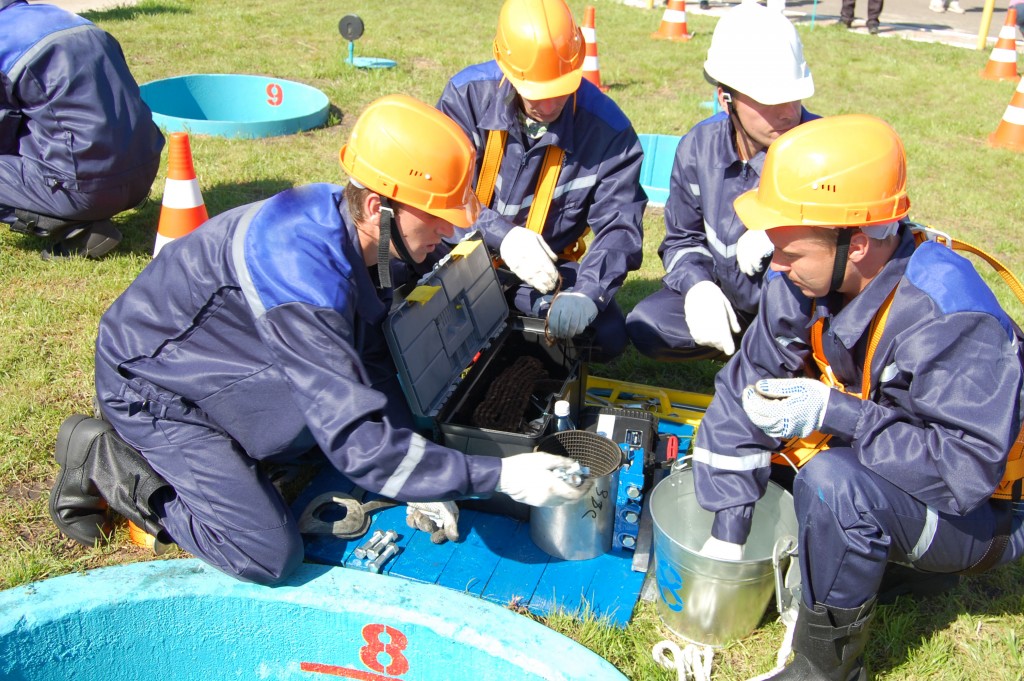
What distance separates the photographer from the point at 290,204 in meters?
2.66

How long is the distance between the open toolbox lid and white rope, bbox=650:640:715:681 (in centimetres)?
110

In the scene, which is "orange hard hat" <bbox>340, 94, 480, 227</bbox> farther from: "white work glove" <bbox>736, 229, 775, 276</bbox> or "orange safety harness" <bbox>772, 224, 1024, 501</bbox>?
"white work glove" <bbox>736, 229, 775, 276</bbox>

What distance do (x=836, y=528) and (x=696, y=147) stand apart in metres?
1.99

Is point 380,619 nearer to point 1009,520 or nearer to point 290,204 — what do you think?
point 290,204

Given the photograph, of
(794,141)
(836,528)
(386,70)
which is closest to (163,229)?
(794,141)

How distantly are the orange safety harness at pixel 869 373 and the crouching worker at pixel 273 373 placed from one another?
2.77 ft

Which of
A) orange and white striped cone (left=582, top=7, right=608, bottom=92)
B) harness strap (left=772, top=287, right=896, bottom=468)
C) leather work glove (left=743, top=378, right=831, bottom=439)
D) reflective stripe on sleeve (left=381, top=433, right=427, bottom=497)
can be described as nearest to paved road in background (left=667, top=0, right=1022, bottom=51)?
orange and white striped cone (left=582, top=7, right=608, bottom=92)

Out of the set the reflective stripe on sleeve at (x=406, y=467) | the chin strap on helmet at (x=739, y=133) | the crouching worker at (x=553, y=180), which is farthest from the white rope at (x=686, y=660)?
the chin strap on helmet at (x=739, y=133)

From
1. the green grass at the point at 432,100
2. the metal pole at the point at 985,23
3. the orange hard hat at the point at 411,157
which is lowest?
the metal pole at the point at 985,23

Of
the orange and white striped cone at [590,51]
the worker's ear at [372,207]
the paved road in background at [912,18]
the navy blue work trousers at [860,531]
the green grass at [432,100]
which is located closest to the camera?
the navy blue work trousers at [860,531]

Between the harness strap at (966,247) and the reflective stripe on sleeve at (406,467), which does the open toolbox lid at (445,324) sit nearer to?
the reflective stripe on sleeve at (406,467)

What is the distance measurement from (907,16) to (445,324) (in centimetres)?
1413

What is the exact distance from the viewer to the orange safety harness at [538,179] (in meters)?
4.00

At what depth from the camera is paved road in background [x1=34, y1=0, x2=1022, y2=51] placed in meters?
12.9
